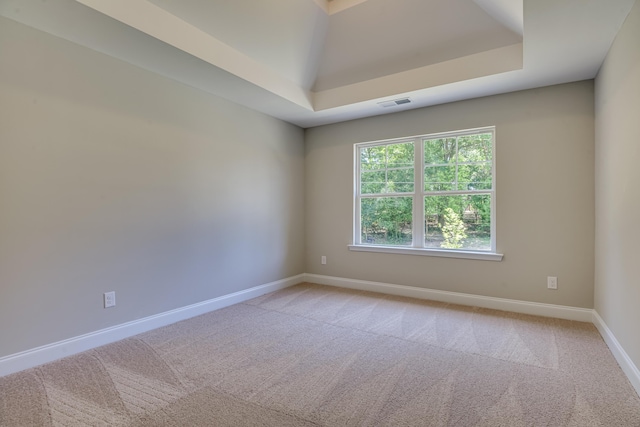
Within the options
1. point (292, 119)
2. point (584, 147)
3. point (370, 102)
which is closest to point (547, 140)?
point (584, 147)

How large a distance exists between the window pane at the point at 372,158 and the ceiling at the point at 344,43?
2.03 feet

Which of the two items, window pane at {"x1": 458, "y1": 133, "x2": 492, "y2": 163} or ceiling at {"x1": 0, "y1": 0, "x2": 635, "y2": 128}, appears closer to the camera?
ceiling at {"x1": 0, "y1": 0, "x2": 635, "y2": 128}

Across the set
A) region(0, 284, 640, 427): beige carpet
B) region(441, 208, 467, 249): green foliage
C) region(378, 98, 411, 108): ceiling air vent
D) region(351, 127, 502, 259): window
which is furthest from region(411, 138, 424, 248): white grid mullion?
region(0, 284, 640, 427): beige carpet

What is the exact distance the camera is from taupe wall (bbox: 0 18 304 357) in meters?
2.23

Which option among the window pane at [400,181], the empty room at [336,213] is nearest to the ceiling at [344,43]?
the empty room at [336,213]

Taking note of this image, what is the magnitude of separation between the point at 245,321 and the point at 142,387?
126cm

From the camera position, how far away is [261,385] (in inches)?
79.9

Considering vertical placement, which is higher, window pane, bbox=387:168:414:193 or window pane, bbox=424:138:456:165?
window pane, bbox=424:138:456:165

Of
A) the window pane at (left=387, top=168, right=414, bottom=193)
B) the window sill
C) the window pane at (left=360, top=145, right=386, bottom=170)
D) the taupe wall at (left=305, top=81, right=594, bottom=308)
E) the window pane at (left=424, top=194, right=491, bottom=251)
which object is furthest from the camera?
the window pane at (left=360, top=145, right=386, bottom=170)

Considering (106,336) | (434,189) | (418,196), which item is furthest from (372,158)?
(106,336)

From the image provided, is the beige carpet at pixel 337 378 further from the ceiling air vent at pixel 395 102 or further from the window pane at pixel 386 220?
the ceiling air vent at pixel 395 102

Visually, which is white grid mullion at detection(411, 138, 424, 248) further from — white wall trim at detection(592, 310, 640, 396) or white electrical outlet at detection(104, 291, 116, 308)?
white electrical outlet at detection(104, 291, 116, 308)

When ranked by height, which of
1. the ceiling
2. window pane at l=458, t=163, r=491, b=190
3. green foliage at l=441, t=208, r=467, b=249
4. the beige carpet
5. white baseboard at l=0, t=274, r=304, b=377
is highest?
the ceiling

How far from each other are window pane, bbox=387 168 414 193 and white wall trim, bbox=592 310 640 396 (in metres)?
2.27
